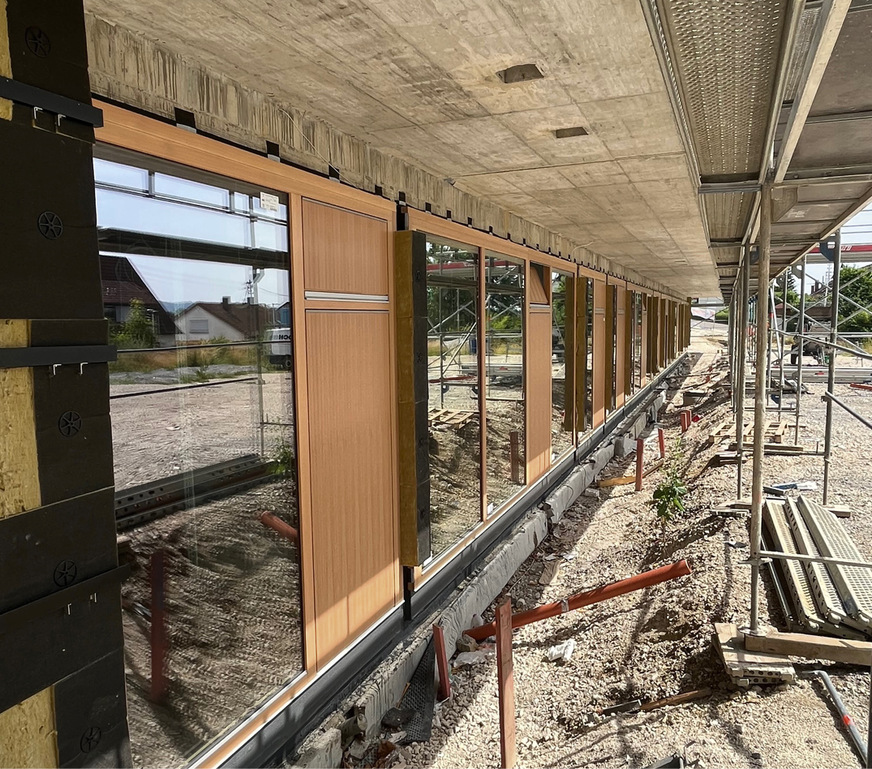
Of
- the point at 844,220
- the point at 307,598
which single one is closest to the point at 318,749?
the point at 307,598

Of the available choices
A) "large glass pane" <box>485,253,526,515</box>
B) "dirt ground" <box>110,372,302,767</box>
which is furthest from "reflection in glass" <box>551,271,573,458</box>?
"dirt ground" <box>110,372,302,767</box>

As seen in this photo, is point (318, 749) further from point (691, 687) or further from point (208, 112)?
point (208, 112)

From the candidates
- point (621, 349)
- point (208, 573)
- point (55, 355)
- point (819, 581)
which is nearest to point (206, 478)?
point (208, 573)

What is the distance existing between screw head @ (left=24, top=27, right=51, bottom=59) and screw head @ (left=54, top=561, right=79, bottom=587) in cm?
170

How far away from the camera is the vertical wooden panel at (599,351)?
12089mm

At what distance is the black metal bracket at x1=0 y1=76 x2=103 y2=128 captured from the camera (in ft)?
6.51

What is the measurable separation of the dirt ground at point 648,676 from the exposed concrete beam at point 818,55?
3297 millimetres

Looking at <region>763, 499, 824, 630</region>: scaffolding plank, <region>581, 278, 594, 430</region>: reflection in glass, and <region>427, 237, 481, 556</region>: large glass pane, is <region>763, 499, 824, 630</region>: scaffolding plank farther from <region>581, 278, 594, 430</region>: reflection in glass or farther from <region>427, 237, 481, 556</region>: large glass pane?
<region>581, 278, 594, 430</region>: reflection in glass

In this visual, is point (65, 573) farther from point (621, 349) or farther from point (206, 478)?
point (621, 349)

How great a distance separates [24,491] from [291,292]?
1.81 metres

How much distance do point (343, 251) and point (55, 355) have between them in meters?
2.17

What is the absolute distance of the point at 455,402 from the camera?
7.03m

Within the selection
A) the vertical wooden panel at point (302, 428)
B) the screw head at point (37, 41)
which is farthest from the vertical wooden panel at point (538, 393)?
the screw head at point (37, 41)

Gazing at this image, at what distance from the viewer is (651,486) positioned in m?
10.4
